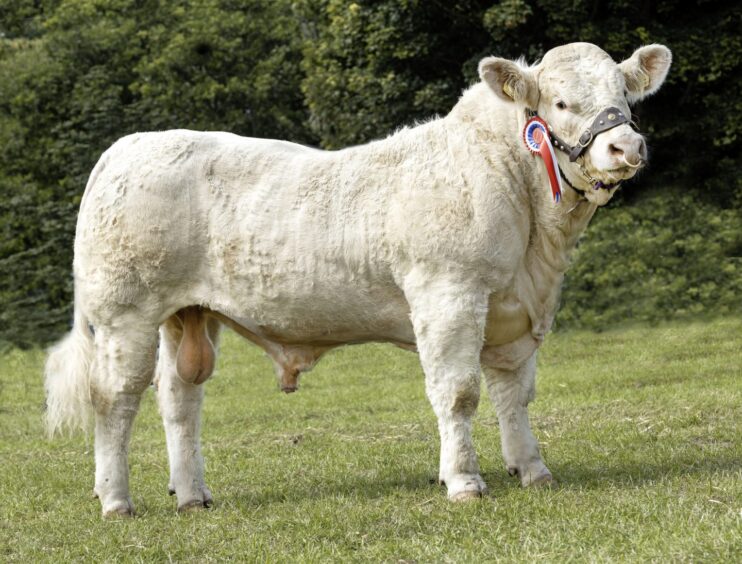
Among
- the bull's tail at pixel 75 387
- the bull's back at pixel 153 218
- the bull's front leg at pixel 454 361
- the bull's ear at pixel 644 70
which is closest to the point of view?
the bull's front leg at pixel 454 361

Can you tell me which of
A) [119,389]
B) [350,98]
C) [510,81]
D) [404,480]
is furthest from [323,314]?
[350,98]

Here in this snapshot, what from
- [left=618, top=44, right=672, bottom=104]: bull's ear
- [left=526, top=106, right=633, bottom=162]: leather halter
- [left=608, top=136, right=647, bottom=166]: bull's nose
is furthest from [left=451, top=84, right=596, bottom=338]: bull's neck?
[left=618, top=44, right=672, bottom=104]: bull's ear

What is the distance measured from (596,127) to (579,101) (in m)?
0.24

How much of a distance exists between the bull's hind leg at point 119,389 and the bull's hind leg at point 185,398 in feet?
0.93

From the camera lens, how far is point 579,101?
678 cm

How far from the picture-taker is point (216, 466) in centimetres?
915

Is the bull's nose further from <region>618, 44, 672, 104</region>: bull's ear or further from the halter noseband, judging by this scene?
<region>618, 44, 672, 104</region>: bull's ear

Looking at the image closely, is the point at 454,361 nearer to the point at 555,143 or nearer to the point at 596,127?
the point at 555,143

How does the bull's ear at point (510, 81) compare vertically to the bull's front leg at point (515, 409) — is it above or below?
above

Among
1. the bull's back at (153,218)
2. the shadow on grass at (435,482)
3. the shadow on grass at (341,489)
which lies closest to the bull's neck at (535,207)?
the shadow on grass at (435,482)

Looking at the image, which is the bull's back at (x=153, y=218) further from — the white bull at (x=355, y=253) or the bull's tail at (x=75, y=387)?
the bull's tail at (x=75, y=387)

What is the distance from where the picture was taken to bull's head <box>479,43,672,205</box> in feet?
21.6

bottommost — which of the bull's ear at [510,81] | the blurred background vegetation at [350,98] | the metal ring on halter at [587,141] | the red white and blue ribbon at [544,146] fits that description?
the blurred background vegetation at [350,98]

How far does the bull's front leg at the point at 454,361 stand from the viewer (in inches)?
265
